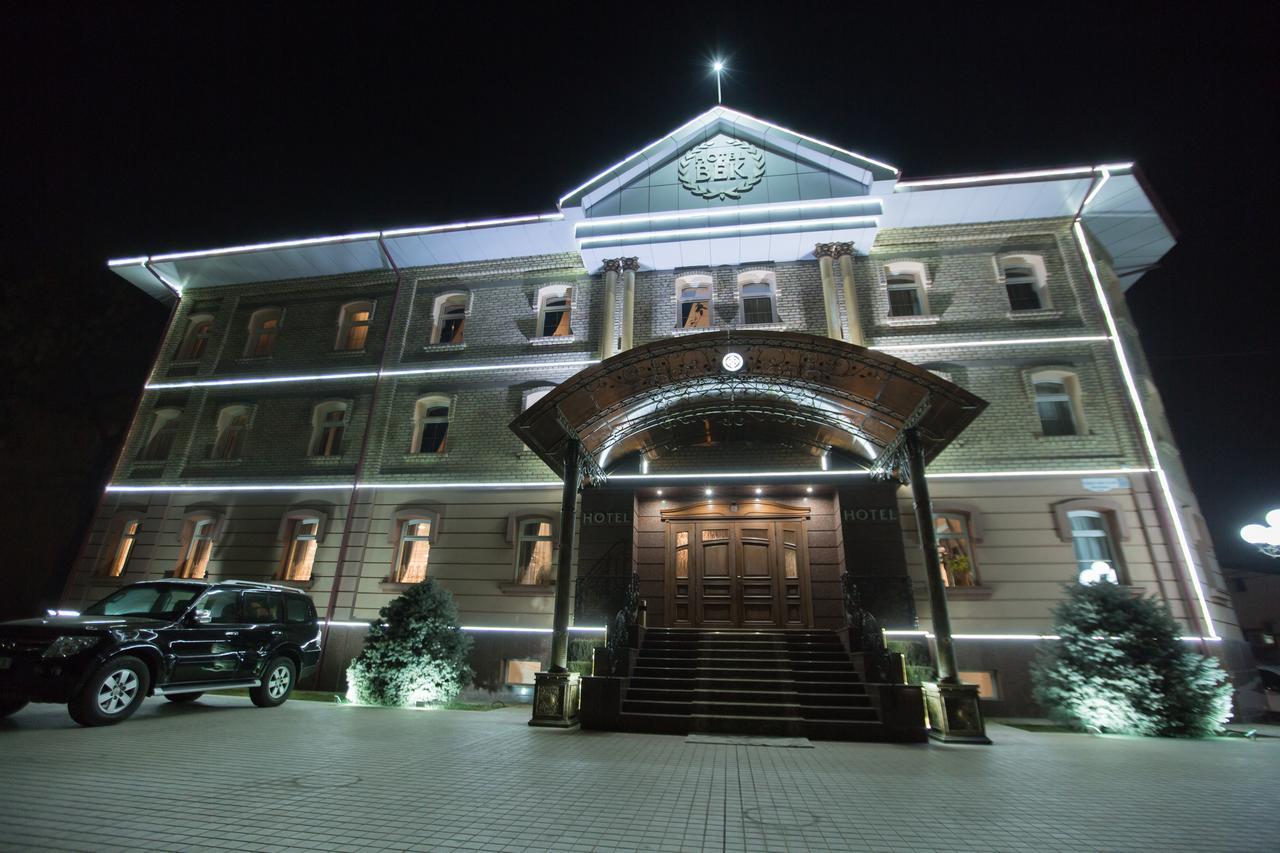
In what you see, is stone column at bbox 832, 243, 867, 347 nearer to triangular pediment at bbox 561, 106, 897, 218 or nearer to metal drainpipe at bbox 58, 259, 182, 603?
triangular pediment at bbox 561, 106, 897, 218

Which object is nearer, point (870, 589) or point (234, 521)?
point (870, 589)

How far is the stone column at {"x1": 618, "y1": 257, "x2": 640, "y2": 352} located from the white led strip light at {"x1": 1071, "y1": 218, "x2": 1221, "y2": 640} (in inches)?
434

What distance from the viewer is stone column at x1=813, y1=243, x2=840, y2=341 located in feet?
44.0

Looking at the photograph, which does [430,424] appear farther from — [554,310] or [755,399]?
[755,399]

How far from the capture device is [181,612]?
8.38 m

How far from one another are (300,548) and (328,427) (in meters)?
3.35

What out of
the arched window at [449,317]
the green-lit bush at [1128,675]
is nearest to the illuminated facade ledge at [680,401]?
the arched window at [449,317]

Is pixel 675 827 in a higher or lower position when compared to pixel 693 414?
lower

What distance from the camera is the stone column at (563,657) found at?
8.97 meters

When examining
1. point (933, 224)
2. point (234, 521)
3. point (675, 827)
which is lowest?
point (675, 827)

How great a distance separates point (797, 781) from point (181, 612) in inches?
350

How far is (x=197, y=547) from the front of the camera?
1490 cm

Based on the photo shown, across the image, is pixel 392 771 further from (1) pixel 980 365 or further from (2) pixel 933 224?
(2) pixel 933 224

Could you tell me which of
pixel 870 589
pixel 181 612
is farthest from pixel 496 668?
pixel 870 589
